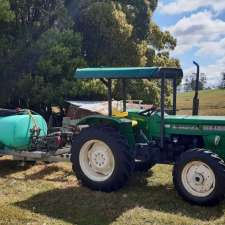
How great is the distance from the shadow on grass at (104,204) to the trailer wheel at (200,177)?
17 centimetres

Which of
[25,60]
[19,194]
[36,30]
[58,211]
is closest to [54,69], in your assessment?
[25,60]

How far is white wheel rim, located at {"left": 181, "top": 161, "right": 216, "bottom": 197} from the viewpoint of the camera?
21.2 ft

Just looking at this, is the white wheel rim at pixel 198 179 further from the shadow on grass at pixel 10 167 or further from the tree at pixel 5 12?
the tree at pixel 5 12

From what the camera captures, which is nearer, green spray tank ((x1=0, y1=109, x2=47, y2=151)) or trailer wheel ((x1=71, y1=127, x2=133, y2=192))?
trailer wheel ((x1=71, y1=127, x2=133, y2=192))

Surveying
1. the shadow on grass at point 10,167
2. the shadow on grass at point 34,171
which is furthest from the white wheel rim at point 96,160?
the shadow on grass at point 10,167

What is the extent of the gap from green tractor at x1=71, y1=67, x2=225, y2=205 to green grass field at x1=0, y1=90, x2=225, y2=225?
0.31 metres

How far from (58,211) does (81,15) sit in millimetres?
12968

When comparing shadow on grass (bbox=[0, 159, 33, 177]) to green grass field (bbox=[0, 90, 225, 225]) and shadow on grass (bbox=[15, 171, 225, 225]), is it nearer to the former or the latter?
green grass field (bbox=[0, 90, 225, 225])

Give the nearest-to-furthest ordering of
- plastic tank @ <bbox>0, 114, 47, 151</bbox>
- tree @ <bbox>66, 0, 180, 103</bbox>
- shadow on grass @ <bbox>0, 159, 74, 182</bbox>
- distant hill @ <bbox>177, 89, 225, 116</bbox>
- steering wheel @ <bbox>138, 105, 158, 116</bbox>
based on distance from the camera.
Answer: steering wheel @ <bbox>138, 105, 158, 116</bbox>, shadow on grass @ <bbox>0, 159, 74, 182</bbox>, plastic tank @ <bbox>0, 114, 47, 151</bbox>, tree @ <bbox>66, 0, 180, 103</bbox>, distant hill @ <bbox>177, 89, 225, 116</bbox>

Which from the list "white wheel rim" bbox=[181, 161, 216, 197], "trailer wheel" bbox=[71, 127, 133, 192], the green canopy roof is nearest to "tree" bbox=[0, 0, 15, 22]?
the green canopy roof

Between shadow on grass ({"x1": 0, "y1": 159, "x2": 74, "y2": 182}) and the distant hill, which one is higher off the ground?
shadow on grass ({"x1": 0, "y1": 159, "x2": 74, "y2": 182})

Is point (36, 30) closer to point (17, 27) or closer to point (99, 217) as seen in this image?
point (17, 27)

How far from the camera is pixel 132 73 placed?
7.10m

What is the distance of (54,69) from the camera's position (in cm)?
1591
